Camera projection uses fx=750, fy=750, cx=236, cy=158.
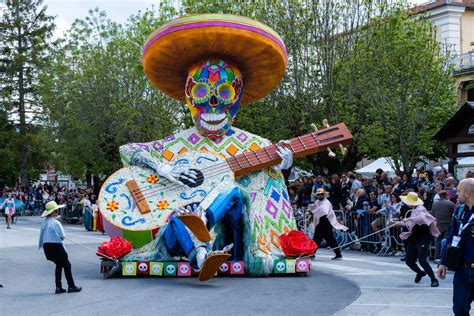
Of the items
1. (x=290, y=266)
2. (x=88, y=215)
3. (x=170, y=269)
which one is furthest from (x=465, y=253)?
(x=88, y=215)

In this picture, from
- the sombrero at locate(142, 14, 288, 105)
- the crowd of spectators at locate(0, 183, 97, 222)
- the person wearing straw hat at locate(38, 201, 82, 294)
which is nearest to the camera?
the person wearing straw hat at locate(38, 201, 82, 294)

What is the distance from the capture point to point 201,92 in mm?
11734

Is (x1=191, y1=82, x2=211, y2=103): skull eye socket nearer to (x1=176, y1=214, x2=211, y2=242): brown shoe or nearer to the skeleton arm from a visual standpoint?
the skeleton arm

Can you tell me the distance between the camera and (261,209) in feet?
36.4

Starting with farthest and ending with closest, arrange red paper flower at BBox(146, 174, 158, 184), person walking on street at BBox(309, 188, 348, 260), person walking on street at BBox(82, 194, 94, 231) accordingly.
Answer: person walking on street at BBox(82, 194, 94, 231)
person walking on street at BBox(309, 188, 348, 260)
red paper flower at BBox(146, 174, 158, 184)

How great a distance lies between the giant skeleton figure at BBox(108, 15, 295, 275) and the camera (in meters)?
10.5

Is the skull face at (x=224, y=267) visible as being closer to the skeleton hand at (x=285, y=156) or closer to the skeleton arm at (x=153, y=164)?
the skeleton arm at (x=153, y=164)

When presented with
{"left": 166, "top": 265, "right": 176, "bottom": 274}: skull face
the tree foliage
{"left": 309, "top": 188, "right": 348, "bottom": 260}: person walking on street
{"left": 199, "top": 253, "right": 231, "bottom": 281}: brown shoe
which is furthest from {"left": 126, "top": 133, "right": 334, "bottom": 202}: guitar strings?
the tree foliage

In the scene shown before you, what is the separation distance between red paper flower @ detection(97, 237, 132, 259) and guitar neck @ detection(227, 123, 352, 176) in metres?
1.93

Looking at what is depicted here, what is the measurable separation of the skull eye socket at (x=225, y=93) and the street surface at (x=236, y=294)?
282 centimetres

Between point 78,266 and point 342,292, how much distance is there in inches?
209

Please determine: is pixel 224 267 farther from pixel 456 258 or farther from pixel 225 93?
pixel 456 258

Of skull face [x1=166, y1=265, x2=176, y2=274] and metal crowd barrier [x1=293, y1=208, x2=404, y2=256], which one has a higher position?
metal crowd barrier [x1=293, y1=208, x2=404, y2=256]

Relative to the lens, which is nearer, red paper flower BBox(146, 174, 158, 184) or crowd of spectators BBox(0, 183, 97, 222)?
red paper flower BBox(146, 174, 158, 184)
